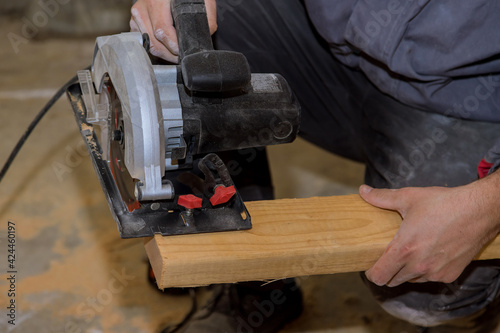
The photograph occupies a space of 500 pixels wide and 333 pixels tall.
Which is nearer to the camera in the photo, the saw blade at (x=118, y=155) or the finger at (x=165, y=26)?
the saw blade at (x=118, y=155)

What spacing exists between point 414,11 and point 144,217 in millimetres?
729

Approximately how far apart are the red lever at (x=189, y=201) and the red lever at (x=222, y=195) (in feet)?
0.08

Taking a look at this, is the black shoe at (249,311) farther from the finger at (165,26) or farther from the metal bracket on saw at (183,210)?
the finger at (165,26)

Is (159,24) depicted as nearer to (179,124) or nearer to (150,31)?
(150,31)

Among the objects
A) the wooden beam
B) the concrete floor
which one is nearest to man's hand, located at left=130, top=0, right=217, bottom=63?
the wooden beam

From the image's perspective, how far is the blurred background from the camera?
171 cm

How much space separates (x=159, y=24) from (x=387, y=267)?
0.65 meters

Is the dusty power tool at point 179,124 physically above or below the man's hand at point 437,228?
above

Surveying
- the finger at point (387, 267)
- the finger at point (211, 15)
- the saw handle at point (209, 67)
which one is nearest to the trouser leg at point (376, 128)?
the finger at point (211, 15)

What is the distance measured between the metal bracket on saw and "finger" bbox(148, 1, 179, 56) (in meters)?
0.26

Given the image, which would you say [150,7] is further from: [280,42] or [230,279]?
[230,279]

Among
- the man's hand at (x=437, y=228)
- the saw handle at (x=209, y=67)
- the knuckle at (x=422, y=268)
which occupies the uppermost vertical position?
the saw handle at (x=209, y=67)

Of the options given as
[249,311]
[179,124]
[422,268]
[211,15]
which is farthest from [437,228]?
[249,311]

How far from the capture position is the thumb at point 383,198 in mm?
1123
